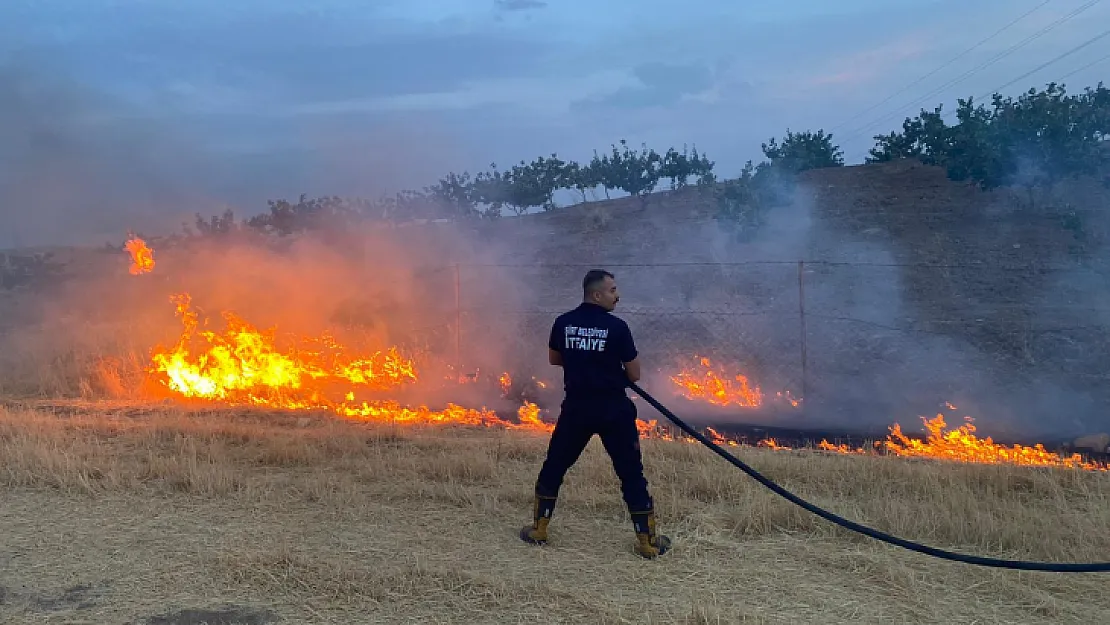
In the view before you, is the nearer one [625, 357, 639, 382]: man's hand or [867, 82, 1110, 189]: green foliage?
[625, 357, 639, 382]: man's hand

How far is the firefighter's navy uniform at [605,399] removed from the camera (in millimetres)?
4871

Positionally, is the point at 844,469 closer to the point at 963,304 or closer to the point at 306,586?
the point at 306,586

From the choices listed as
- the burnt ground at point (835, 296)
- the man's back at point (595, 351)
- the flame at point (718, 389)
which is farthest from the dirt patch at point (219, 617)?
the flame at point (718, 389)

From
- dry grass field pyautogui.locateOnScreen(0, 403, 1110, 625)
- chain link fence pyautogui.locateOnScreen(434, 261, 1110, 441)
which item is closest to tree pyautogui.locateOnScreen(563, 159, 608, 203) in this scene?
chain link fence pyautogui.locateOnScreen(434, 261, 1110, 441)

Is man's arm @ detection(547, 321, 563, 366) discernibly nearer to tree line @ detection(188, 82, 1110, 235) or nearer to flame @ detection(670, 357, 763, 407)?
flame @ detection(670, 357, 763, 407)

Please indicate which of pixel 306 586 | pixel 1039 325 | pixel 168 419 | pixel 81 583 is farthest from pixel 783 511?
pixel 1039 325

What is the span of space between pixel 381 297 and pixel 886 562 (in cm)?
1135

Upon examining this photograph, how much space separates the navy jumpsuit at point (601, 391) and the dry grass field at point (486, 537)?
0.58 metres

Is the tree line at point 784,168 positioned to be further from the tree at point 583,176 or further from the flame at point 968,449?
the flame at point 968,449

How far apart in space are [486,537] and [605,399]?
1308mm

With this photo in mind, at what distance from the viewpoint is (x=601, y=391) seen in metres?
4.91

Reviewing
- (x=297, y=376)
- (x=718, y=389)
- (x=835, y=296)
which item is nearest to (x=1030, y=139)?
(x=835, y=296)

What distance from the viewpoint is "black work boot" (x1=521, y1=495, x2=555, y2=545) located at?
5137 millimetres

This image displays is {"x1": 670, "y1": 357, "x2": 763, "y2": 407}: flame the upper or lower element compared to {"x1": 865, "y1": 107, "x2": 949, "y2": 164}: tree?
lower
